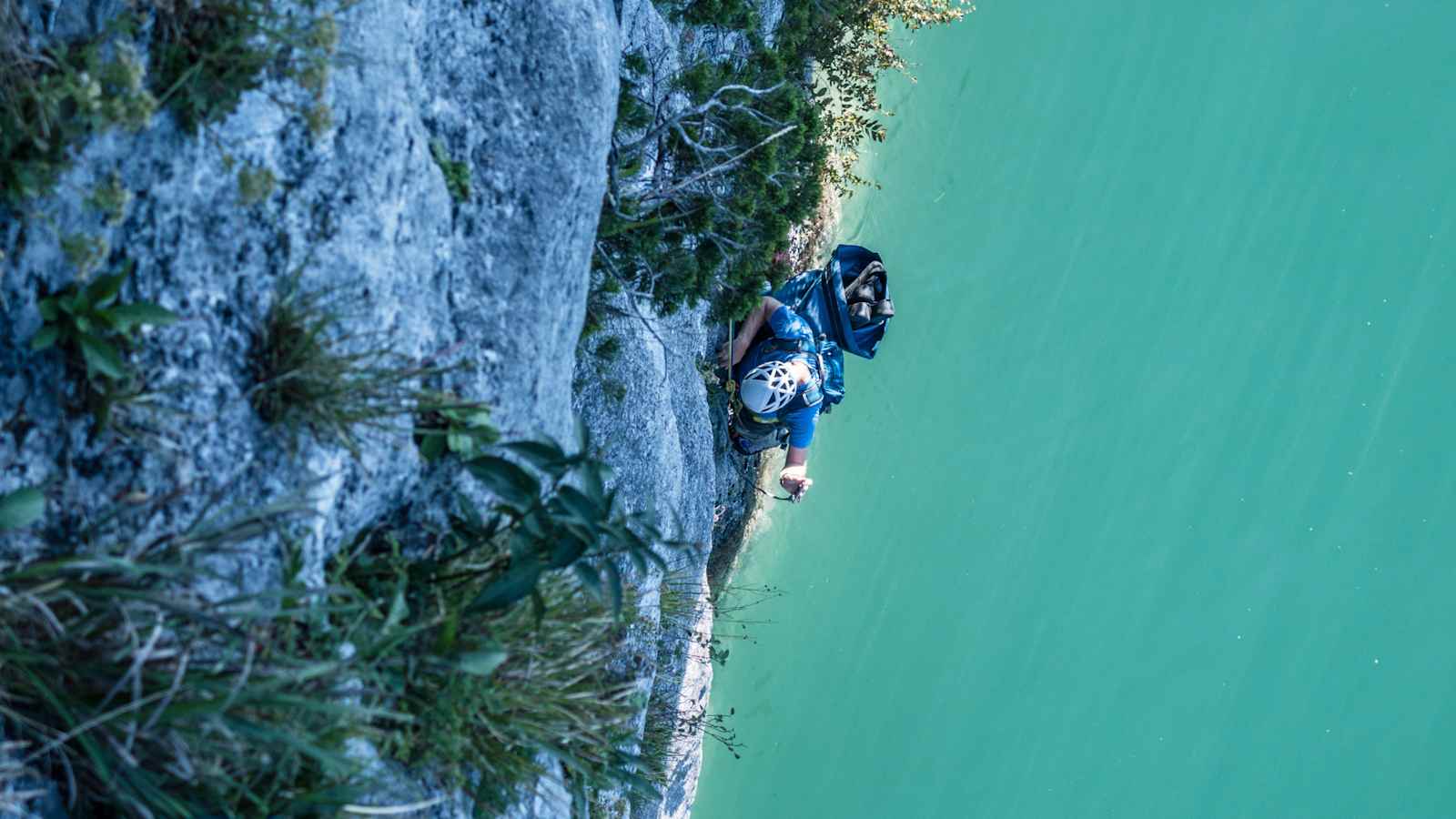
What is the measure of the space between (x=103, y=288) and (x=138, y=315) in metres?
0.08

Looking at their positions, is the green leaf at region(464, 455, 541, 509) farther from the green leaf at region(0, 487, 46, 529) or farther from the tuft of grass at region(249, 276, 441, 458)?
the green leaf at region(0, 487, 46, 529)

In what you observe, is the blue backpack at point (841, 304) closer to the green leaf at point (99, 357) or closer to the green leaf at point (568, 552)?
the green leaf at point (568, 552)

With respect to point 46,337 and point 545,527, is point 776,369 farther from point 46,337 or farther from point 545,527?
point 46,337

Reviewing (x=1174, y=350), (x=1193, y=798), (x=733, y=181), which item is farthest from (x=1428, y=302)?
(x=733, y=181)

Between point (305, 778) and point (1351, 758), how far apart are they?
6.54 metres

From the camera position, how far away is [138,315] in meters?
1.78

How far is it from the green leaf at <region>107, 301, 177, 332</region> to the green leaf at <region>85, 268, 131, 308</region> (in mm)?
30

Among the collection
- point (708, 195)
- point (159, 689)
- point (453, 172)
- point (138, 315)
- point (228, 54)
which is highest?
point (708, 195)

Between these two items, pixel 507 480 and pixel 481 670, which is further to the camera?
pixel 507 480

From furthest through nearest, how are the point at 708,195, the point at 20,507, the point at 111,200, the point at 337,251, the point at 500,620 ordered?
the point at 708,195
the point at 500,620
the point at 337,251
the point at 111,200
the point at 20,507

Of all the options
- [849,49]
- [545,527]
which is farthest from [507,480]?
[849,49]

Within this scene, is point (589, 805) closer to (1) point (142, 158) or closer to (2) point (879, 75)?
(1) point (142, 158)

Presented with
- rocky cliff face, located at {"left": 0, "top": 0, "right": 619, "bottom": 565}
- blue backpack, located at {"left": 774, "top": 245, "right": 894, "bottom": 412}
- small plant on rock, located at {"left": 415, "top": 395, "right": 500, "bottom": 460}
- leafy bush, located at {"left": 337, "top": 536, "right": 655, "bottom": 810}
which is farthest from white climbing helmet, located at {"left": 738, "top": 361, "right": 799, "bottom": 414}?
small plant on rock, located at {"left": 415, "top": 395, "right": 500, "bottom": 460}

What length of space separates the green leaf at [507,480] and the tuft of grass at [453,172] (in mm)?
653
